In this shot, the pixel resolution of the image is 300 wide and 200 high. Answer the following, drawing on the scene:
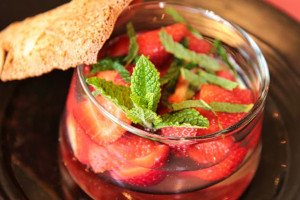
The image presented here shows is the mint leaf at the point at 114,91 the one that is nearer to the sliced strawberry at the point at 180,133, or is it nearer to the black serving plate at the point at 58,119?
the sliced strawberry at the point at 180,133

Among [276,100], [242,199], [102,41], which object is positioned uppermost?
[102,41]

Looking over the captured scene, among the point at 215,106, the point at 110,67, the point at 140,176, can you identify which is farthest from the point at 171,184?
the point at 110,67

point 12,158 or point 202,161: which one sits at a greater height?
point 202,161

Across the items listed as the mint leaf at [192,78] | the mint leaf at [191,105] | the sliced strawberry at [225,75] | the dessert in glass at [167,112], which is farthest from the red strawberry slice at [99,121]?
the sliced strawberry at [225,75]

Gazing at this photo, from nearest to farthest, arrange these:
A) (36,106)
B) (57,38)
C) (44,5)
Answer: (57,38) → (36,106) → (44,5)

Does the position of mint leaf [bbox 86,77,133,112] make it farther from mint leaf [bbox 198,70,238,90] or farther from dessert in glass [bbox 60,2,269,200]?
mint leaf [bbox 198,70,238,90]

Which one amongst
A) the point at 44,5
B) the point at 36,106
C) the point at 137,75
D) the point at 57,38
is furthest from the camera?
the point at 44,5

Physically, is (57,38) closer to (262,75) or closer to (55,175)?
(55,175)

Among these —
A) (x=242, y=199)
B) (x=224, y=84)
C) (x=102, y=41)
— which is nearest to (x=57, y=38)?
(x=102, y=41)
